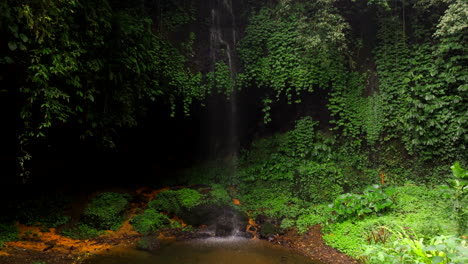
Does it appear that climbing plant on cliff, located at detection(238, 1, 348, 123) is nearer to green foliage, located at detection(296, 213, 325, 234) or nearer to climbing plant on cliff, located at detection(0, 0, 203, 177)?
green foliage, located at detection(296, 213, 325, 234)

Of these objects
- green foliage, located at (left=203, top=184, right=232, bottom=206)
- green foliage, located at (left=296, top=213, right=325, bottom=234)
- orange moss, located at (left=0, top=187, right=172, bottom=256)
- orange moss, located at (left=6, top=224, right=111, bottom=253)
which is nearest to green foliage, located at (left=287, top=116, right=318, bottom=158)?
green foliage, located at (left=296, top=213, right=325, bottom=234)

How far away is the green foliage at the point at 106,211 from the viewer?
6824 mm

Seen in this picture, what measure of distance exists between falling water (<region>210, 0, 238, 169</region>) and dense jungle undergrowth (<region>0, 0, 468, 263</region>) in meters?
0.04

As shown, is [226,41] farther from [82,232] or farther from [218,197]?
[82,232]

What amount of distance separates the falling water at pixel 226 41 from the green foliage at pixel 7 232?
6350mm

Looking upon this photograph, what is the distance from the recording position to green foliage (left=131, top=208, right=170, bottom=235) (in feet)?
22.3

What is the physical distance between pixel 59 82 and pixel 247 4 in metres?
7.30

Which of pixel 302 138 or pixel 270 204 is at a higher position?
pixel 302 138

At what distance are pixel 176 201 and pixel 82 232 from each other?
238 cm

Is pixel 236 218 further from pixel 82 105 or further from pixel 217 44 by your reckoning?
pixel 217 44

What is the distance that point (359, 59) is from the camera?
8859mm

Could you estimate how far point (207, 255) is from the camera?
18.5 ft

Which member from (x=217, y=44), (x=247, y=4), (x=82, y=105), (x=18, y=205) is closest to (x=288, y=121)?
(x=217, y=44)

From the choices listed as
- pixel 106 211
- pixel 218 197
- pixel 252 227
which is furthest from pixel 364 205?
pixel 106 211
